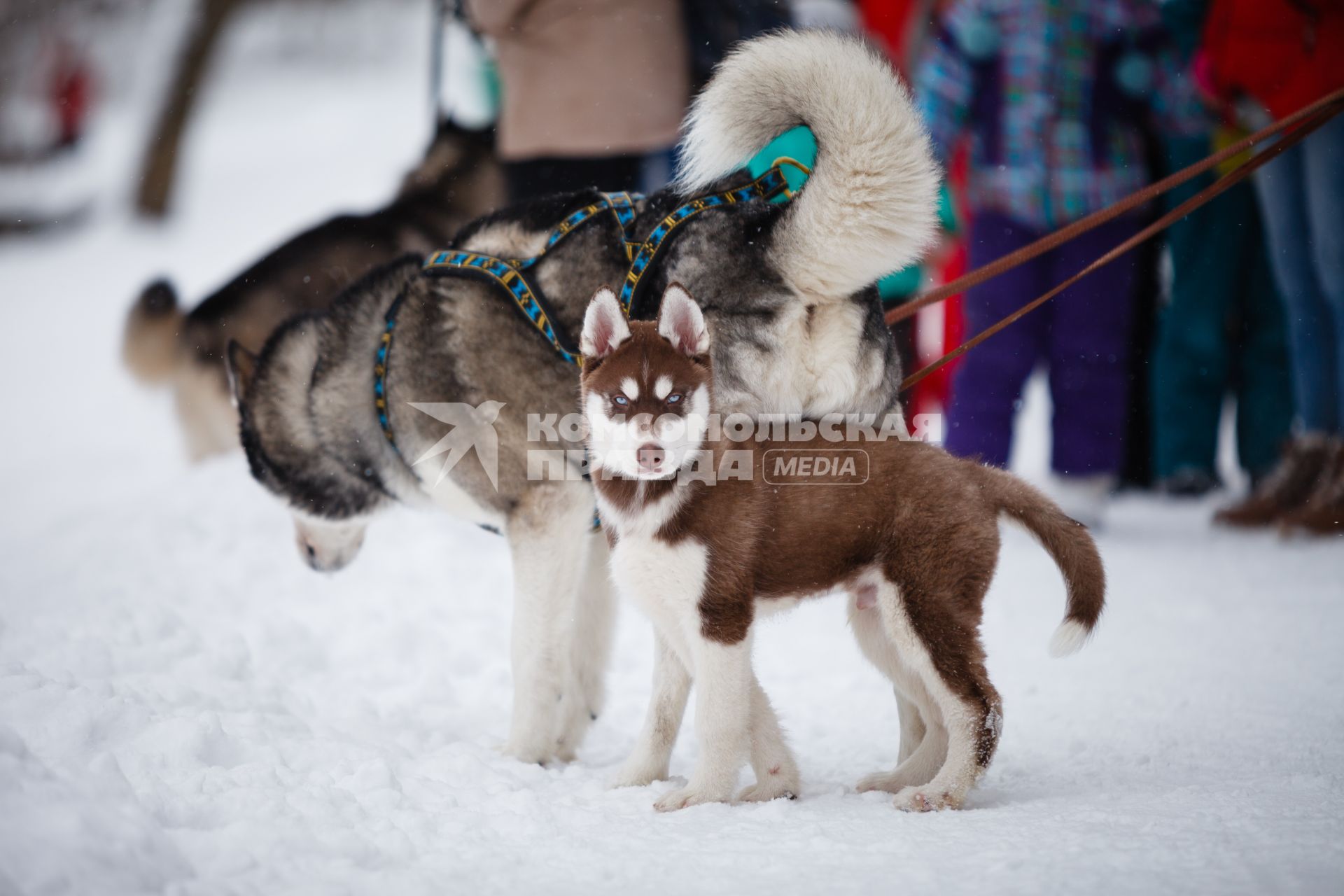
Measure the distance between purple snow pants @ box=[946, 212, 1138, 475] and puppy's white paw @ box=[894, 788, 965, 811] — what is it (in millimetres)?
3356

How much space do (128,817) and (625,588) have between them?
1.18 metres

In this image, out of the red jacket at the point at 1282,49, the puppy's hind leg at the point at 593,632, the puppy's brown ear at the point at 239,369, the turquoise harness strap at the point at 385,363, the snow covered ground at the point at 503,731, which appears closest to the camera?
the snow covered ground at the point at 503,731

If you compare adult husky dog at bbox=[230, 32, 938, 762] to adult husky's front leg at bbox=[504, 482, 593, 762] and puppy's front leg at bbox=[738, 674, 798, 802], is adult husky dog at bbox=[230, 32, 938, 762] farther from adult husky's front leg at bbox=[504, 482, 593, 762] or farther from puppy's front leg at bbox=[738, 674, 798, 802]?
puppy's front leg at bbox=[738, 674, 798, 802]

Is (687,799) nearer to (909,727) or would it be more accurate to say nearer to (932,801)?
(932,801)

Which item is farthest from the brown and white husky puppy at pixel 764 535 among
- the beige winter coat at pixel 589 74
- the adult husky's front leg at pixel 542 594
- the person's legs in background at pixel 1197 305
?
the person's legs in background at pixel 1197 305

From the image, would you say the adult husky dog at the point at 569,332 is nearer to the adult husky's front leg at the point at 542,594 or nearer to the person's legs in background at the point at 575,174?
the adult husky's front leg at the point at 542,594

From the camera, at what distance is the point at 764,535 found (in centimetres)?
265

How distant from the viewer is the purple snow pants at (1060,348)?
571cm

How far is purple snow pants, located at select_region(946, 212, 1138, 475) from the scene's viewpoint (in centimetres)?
571

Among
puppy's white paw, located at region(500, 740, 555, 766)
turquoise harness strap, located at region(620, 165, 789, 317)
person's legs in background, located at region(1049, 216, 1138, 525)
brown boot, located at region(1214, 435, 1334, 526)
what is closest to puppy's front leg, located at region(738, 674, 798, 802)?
puppy's white paw, located at region(500, 740, 555, 766)

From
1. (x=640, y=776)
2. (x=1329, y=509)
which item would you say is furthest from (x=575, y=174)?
(x=1329, y=509)

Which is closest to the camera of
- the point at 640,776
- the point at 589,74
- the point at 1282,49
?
the point at 640,776

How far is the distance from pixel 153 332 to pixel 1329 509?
Result: 7.74 m

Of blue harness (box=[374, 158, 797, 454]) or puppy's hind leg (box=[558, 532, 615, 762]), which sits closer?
blue harness (box=[374, 158, 797, 454])
